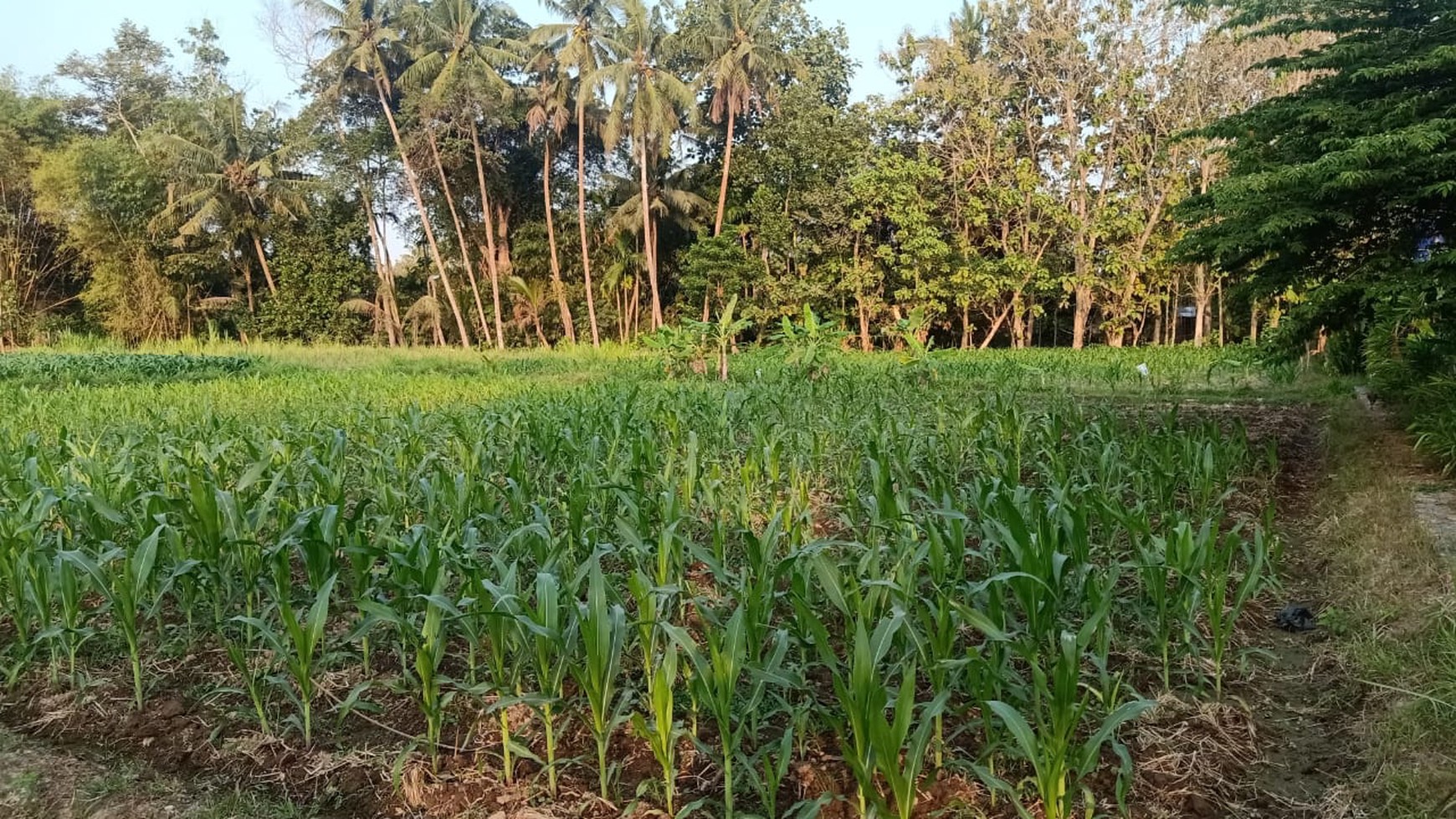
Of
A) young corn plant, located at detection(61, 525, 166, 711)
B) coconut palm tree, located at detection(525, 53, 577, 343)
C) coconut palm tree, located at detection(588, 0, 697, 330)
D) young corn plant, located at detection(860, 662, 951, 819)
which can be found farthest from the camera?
coconut palm tree, located at detection(525, 53, 577, 343)

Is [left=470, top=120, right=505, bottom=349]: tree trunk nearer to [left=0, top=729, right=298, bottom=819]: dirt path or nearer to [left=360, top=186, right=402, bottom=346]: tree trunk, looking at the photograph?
[left=360, top=186, right=402, bottom=346]: tree trunk

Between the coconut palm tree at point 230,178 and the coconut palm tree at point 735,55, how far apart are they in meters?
13.6

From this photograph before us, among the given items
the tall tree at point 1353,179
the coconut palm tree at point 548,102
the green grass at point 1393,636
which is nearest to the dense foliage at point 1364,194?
the tall tree at point 1353,179

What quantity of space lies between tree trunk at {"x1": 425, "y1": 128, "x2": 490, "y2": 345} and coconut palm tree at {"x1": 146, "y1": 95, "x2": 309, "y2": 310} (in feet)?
15.9

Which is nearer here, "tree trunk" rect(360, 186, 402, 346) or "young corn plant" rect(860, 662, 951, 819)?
"young corn plant" rect(860, 662, 951, 819)

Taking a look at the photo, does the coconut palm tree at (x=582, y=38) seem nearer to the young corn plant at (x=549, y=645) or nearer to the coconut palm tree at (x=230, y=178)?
the coconut palm tree at (x=230, y=178)

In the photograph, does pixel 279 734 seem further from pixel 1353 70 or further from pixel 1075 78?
pixel 1075 78

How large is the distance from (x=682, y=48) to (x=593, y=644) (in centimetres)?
2322

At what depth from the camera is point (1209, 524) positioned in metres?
2.28

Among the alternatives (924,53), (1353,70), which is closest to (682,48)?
(924,53)

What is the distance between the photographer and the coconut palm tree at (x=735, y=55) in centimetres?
2088

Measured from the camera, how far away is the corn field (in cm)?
170

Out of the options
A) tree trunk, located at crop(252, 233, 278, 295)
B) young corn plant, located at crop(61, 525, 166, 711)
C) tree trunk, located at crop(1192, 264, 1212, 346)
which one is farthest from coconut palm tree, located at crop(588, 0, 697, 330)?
young corn plant, located at crop(61, 525, 166, 711)

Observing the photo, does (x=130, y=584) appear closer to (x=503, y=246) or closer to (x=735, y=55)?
(x=735, y=55)
